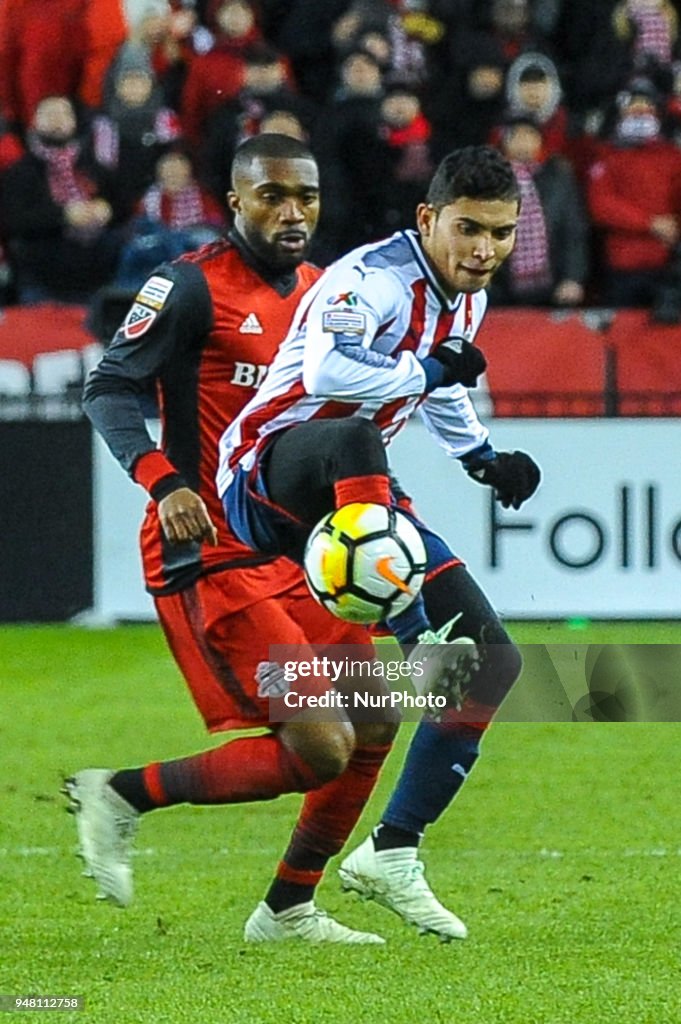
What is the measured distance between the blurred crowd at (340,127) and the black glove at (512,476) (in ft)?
20.2

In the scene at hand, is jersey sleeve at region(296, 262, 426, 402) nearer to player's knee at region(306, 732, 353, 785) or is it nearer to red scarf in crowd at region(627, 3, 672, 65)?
player's knee at region(306, 732, 353, 785)

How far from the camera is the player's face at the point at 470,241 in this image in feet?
16.6

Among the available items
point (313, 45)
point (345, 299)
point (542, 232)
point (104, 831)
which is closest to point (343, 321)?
point (345, 299)

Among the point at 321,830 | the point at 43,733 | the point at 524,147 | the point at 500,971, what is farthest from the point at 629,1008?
the point at 524,147

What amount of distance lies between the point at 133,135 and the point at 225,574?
24.5ft

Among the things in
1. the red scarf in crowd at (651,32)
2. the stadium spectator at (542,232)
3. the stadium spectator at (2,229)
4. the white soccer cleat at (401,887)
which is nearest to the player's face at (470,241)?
the white soccer cleat at (401,887)

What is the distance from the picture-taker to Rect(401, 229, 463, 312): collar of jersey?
16.8ft

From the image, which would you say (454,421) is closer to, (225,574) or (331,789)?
(225,574)

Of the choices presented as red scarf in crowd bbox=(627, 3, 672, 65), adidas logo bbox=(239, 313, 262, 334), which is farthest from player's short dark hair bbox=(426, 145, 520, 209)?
red scarf in crowd bbox=(627, 3, 672, 65)

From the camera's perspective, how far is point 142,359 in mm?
5184

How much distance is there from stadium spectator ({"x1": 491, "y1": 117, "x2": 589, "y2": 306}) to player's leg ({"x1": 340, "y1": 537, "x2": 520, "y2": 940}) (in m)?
6.89

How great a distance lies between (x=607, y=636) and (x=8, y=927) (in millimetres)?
5559

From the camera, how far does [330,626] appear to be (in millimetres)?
5238

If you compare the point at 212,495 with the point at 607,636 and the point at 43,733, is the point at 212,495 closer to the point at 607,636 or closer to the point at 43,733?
the point at 43,733
